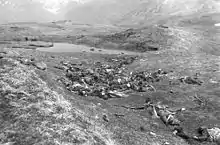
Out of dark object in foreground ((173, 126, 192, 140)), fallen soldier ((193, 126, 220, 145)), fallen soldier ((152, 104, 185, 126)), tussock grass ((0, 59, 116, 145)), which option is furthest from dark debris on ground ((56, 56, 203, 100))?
fallen soldier ((193, 126, 220, 145))

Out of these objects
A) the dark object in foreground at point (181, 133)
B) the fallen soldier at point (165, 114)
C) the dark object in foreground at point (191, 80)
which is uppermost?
the dark object in foreground at point (191, 80)

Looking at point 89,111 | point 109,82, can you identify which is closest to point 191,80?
point 109,82

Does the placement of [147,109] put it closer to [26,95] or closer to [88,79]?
[88,79]

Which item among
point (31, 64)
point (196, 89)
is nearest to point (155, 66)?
point (196, 89)

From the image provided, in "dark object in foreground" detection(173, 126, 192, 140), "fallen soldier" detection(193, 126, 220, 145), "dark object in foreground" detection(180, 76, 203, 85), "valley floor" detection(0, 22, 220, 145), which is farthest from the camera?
"dark object in foreground" detection(180, 76, 203, 85)

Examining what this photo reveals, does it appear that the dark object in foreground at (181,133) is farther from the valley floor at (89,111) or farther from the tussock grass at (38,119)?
the tussock grass at (38,119)

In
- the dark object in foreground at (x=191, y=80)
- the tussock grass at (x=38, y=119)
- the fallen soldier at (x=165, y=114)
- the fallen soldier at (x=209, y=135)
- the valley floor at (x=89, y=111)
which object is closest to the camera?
the tussock grass at (x=38, y=119)

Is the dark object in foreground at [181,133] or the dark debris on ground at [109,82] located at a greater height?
the dark debris on ground at [109,82]

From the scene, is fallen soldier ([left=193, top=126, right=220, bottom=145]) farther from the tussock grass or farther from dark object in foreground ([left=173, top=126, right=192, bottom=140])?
the tussock grass

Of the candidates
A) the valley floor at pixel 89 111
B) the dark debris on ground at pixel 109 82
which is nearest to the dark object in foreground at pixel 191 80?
the valley floor at pixel 89 111

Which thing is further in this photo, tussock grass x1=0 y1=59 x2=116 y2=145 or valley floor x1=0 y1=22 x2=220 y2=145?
valley floor x1=0 y1=22 x2=220 y2=145
